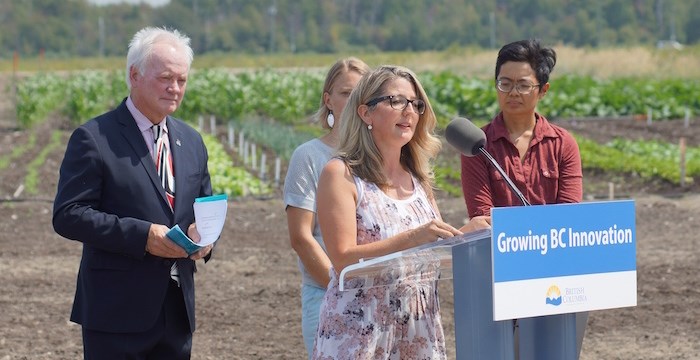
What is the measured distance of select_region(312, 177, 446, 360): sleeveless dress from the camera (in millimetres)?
3711

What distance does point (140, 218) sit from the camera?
410cm

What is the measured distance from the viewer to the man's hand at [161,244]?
3973 mm

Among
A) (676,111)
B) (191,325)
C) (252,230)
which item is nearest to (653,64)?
(676,111)

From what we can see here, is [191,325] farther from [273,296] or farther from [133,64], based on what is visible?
[273,296]

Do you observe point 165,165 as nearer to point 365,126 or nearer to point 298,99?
point 365,126

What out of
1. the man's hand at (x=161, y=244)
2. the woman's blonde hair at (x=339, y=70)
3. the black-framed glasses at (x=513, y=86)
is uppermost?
the woman's blonde hair at (x=339, y=70)

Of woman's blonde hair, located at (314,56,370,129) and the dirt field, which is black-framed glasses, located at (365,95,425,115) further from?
the dirt field

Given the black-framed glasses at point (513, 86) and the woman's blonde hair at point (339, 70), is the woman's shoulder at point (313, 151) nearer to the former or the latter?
the woman's blonde hair at point (339, 70)

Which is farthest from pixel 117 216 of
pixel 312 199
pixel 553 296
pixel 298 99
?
pixel 298 99

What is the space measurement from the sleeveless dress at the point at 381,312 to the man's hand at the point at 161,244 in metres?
0.55

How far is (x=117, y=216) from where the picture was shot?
159 inches

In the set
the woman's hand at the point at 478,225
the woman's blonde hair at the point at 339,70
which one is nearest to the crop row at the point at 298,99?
the woman's blonde hair at the point at 339,70

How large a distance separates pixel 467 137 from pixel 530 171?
1.06 meters

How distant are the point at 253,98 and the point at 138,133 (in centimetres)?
2349
